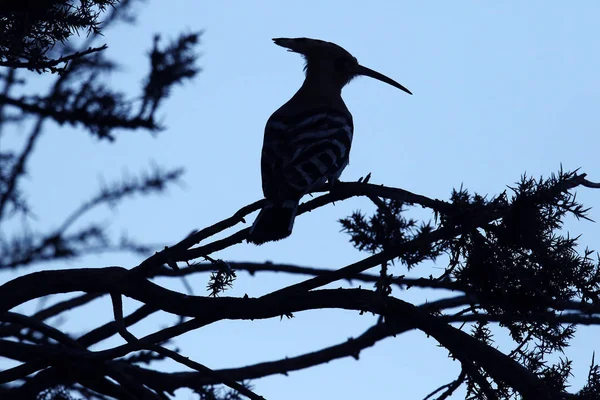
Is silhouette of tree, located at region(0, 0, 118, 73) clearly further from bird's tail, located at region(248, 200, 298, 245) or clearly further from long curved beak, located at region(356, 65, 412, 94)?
long curved beak, located at region(356, 65, 412, 94)

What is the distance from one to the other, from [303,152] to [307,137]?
25 cm

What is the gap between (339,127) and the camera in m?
5.66

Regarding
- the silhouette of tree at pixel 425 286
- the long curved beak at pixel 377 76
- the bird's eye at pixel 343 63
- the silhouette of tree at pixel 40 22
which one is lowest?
the silhouette of tree at pixel 425 286

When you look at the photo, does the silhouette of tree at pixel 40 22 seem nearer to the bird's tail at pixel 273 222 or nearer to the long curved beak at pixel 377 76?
the bird's tail at pixel 273 222

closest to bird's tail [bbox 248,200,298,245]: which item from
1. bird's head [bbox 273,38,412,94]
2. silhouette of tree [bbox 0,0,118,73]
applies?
silhouette of tree [bbox 0,0,118,73]

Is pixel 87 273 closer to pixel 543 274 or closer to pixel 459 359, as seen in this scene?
pixel 459 359

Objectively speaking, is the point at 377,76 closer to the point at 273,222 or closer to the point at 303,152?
the point at 303,152

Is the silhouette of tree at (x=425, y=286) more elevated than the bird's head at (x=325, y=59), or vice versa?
the bird's head at (x=325, y=59)

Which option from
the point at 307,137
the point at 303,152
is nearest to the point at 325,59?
the point at 307,137

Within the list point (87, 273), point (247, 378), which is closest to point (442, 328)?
point (87, 273)

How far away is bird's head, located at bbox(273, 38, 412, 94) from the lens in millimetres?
6672

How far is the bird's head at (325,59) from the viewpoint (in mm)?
6672

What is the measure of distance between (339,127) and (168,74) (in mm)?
1127

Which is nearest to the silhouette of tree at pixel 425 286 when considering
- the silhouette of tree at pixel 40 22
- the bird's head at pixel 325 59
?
the silhouette of tree at pixel 40 22
